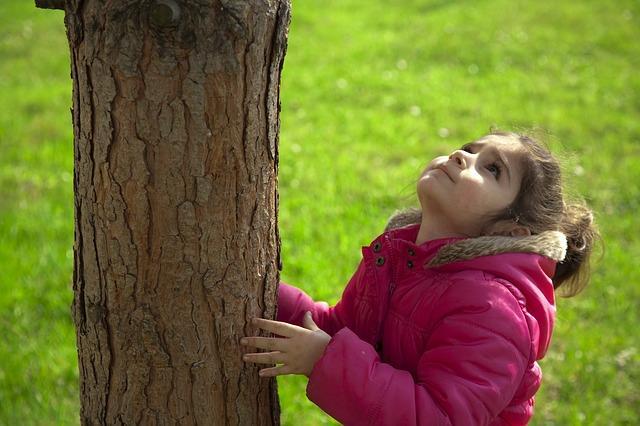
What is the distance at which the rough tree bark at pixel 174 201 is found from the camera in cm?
156

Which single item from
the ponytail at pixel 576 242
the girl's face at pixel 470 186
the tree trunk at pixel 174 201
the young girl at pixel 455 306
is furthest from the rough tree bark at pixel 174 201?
the ponytail at pixel 576 242

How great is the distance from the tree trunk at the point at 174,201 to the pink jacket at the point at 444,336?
0.88ft

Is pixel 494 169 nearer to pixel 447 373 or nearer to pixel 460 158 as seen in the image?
pixel 460 158

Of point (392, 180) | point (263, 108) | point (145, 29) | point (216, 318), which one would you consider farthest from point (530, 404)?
point (392, 180)

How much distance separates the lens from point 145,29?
1518 millimetres

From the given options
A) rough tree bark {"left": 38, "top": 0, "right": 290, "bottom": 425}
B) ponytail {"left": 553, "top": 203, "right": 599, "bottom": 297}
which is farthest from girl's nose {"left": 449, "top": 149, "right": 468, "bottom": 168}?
rough tree bark {"left": 38, "top": 0, "right": 290, "bottom": 425}

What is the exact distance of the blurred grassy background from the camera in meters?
3.74

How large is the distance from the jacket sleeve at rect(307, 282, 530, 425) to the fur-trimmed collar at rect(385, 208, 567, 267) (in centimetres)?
10

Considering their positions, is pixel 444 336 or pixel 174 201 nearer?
pixel 174 201

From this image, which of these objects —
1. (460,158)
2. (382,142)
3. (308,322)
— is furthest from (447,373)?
(382,142)

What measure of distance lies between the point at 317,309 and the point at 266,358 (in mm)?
395

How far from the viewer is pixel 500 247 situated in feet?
6.13

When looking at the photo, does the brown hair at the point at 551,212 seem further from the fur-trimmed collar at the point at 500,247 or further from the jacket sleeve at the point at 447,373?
the jacket sleeve at the point at 447,373

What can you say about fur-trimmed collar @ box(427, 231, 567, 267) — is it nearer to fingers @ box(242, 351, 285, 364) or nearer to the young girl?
the young girl
